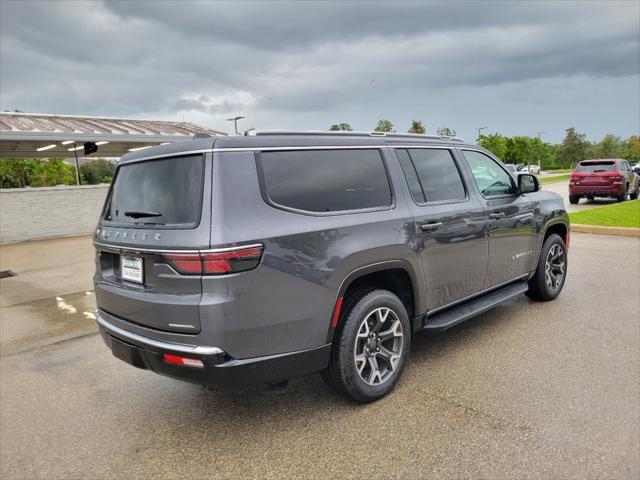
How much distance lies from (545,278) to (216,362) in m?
4.14

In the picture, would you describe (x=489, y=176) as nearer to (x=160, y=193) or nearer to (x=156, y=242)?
(x=160, y=193)

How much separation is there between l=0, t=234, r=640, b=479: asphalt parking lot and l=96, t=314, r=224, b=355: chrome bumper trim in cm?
68

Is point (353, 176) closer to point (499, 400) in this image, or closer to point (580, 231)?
point (499, 400)

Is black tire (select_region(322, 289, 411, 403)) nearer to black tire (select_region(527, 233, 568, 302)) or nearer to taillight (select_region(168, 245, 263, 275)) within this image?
taillight (select_region(168, 245, 263, 275))

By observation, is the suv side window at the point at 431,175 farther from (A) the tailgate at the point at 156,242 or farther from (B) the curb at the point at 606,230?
(B) the curb at the point at 606,230

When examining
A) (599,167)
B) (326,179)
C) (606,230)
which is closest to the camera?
(326,179)

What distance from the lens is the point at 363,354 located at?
326 centimetres

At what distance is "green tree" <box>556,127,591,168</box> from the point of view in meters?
65.9

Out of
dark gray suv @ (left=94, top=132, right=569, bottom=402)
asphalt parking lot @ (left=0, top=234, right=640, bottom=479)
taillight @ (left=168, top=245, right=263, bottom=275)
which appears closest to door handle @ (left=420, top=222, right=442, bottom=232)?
dark gray suv @ (left=94, top=132, right=569, bottom=402)

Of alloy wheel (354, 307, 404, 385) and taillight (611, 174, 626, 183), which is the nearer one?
alloy wheel (354, 307, 404, 385)

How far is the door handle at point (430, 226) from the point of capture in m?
3.62

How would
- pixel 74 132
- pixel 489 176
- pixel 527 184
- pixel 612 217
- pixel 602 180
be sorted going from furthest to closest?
pixel 602 180 < pixel 74 132 < pixel 612 217 < pixel 527 184 < pixel 489 176

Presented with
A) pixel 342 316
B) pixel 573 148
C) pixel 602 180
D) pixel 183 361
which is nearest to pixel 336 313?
pixel 342 316

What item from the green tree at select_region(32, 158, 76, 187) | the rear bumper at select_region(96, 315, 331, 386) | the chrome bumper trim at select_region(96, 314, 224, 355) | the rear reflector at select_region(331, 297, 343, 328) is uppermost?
the green tree at select_region(32, 158, 76, 187)
